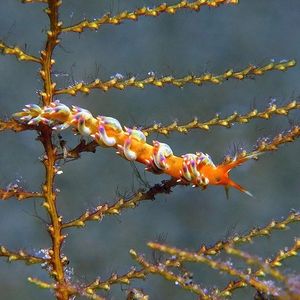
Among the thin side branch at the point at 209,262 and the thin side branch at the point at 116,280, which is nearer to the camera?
the thin side branch at the point at 209,262

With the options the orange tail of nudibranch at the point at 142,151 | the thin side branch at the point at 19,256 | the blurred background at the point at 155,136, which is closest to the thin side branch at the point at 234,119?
the orange tail of nudibranch at the point at 142,151

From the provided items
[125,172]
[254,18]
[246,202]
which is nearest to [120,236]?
[125,172]

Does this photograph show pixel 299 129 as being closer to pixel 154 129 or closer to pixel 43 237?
pixel 154 129

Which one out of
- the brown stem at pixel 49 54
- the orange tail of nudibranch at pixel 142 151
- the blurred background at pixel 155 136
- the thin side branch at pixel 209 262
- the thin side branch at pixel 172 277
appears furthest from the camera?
the blurred background at pixel 155 136

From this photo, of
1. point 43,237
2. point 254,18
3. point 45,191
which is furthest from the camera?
point 254,18

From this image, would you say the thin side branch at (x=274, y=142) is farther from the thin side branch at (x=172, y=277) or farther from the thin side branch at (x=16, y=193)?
the thin side branch at (x=16, y=193)

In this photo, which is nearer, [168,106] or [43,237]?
[43,237]

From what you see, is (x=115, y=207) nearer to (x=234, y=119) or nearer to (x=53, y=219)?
(x=53, y=219)
